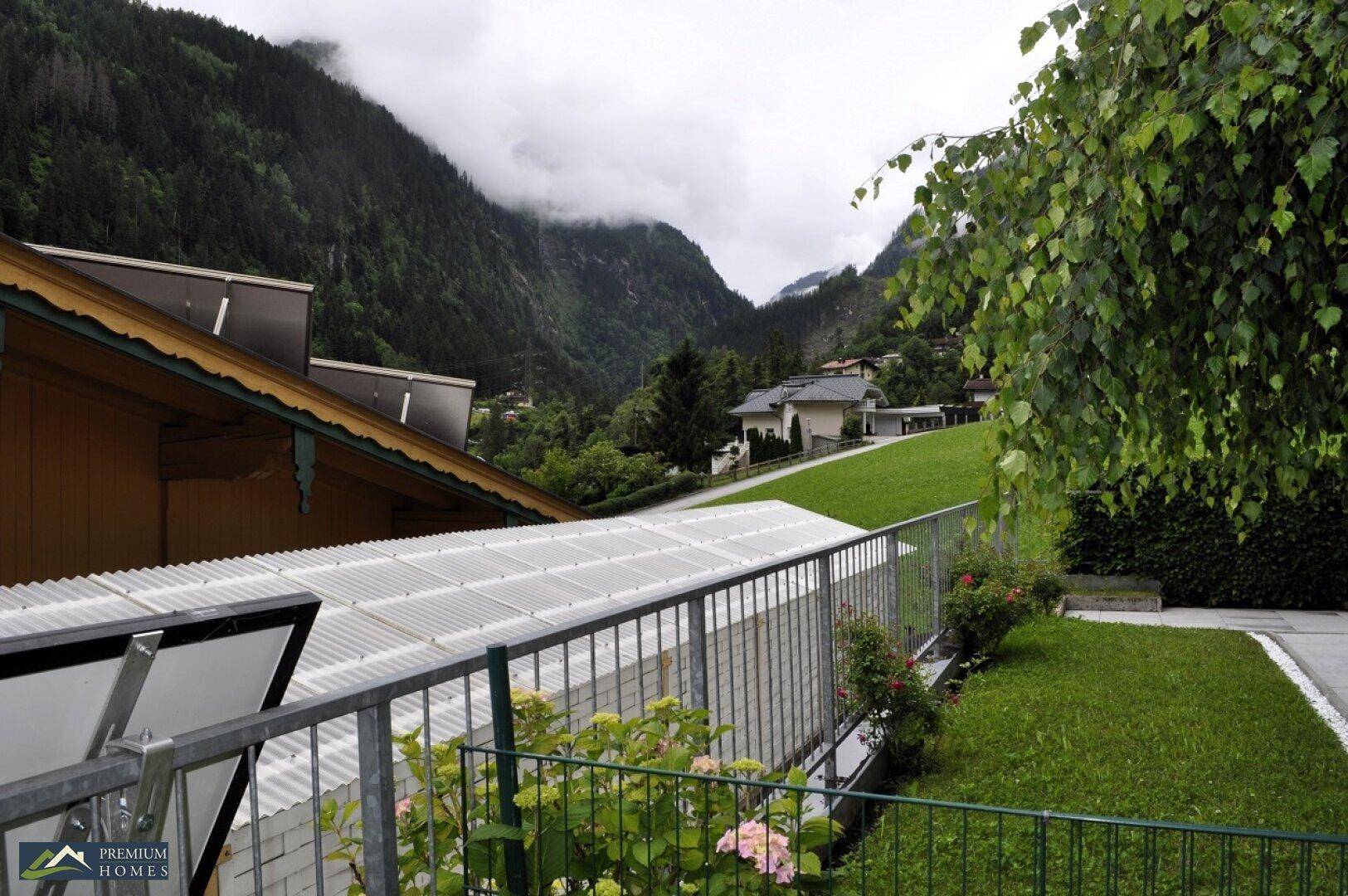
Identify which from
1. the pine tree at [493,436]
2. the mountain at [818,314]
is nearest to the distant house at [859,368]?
the pine tree at [493,436]

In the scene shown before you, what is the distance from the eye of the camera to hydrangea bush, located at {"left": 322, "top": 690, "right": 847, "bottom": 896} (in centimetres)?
211

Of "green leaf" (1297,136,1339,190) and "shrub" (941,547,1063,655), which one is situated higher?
"green leaf" (1297,136,1339,190)

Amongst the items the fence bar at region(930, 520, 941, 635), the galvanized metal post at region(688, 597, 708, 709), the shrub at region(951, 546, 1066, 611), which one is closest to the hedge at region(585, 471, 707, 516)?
the shrub at region(951, 546, 1066, 611)

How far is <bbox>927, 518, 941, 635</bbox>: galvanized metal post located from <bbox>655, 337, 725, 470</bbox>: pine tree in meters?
53.9

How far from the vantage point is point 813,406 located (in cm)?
7862

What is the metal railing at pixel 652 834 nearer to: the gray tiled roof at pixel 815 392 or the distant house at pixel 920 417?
the gray tiled roof at pixel 815 392

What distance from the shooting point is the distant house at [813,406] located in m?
77.4

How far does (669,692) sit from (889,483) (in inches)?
1229

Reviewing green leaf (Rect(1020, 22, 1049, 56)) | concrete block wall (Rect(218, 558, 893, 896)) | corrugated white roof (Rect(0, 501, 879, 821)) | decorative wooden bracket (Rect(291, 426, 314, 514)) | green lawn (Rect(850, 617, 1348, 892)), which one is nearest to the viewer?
concrete block wall (Rect(218, 558, 893, 896))

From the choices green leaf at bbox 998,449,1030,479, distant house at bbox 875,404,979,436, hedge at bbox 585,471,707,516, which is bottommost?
hedge at bbox 585,471,707,516

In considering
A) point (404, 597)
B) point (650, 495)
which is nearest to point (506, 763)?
point (404, 597)

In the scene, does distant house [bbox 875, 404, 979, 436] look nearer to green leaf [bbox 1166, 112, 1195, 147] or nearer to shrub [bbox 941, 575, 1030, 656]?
shrub [bbox 941, 575, 1030, 656]

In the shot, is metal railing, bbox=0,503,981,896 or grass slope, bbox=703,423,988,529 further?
grass slope, bbox=703,423,988,529

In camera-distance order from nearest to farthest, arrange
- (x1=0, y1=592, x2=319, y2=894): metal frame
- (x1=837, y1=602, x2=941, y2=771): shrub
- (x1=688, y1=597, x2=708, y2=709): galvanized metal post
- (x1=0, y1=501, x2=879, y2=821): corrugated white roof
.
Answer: (x1=0, y1=592, x2=319, y2=894): metal frame → (x1=688, y1=597, x2=708, y2=709): galvanized metal post → (x1=0, y1=501, x2=879, y2=821): corrugated white roof → (x1=837, y1=602, x2=941, y2=771): shrub
